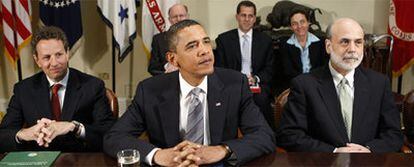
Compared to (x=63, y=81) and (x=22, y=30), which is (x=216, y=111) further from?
(x=22, y=30)

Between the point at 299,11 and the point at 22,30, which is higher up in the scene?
the point at 299,11

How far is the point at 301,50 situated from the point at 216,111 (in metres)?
2.41

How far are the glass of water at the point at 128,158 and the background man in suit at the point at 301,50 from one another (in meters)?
2.78

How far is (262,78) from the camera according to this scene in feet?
14.0

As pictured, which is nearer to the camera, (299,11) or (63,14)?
(299,11)

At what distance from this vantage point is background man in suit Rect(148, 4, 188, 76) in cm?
419

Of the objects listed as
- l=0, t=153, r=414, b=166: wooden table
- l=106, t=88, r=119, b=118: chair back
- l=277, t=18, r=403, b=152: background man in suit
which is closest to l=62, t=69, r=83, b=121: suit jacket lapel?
l=106, t=88, r=119, b=118: chair back

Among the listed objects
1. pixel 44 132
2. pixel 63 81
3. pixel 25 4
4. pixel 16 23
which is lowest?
pixel 44 132

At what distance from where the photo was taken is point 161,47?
431 cm

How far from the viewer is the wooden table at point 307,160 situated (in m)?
1.67

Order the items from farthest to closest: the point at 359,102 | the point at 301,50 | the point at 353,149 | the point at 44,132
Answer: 1. the point at 301,50
2. the point at 359,102
3. the point at 353,149
4. the point at 44,132

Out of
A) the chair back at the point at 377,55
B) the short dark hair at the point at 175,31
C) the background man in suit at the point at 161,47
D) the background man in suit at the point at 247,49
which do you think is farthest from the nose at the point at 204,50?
the chair back at the point at 377,55

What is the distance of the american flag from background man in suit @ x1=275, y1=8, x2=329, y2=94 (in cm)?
248

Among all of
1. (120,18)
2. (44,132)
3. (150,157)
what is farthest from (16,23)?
(150,157)
